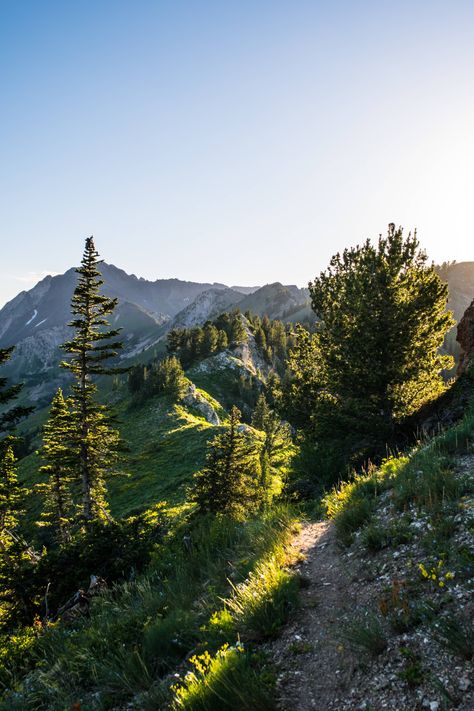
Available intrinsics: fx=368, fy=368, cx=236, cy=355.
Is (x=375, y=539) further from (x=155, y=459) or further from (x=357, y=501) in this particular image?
(x=155, y=459)

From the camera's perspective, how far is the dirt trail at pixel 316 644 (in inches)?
162

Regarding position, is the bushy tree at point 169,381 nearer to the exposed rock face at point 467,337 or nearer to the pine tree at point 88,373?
the pine tree at point 88,373

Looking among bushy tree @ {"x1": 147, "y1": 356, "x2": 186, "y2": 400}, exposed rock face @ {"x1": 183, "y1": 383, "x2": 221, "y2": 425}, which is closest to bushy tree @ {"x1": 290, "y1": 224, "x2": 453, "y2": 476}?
exposed rock face @ {"x1": 183, "y1": 383, "x2": 221, "y2": 425}

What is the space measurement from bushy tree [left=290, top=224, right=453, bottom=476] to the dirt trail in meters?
10.3

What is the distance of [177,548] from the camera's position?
10.4 m

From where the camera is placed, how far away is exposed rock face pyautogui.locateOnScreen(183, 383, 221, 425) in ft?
200

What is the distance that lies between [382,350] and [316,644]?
13268 millimetres

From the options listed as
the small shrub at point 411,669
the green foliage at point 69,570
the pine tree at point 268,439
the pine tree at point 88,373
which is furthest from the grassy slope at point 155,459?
the small shrub at point 411,669

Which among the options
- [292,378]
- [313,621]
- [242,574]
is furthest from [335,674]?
[292,378]

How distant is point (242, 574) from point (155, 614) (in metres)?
1.76

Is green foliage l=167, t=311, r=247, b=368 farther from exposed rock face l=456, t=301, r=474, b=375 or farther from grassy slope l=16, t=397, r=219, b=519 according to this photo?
exposed rock face l=456, t=301, r=474, b=375

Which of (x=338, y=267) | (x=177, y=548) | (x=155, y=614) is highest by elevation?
(x=338, y=267)

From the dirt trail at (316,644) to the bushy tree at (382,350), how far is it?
1028 cm

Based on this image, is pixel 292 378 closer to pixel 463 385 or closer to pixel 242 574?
pixel 463 385
